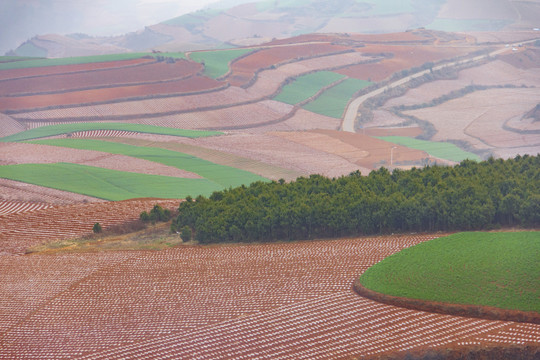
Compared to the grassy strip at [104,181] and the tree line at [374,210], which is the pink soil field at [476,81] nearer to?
the grassy strip at [104,181]

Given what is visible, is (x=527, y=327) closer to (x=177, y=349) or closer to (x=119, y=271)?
(x=177, y=349)

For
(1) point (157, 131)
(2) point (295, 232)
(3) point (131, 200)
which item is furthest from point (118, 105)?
(2) point (295, 232)

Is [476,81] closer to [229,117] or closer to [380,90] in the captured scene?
[380,90]

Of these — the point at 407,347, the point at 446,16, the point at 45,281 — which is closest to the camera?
the point at 407,347

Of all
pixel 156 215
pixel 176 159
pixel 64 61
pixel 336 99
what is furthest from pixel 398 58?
pixel 156 215

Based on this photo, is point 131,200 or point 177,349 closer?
point 177,349

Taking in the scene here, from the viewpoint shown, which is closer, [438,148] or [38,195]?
[38,195]
